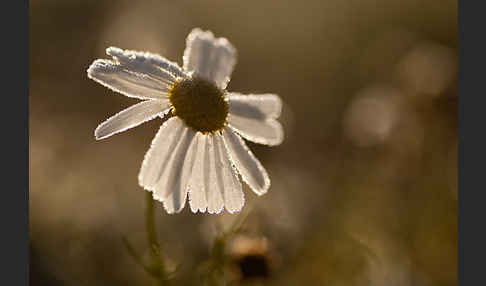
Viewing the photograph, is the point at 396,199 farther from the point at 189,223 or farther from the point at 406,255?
the point at 189,223

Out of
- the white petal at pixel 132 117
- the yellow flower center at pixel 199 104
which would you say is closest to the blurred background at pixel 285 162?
the yellow flower center at pixel 199 104

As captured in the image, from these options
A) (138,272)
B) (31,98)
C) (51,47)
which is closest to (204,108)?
(138,272)

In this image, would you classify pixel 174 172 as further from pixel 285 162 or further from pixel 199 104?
pixel 285 162

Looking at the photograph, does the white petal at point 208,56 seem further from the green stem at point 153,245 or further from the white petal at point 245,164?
the green stem at point 153,245

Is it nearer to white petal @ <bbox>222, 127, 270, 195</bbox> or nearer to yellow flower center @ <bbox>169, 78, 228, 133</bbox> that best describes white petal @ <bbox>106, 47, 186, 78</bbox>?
yellow flower center @ <bbox>169, 78, 228, 133</bbox>

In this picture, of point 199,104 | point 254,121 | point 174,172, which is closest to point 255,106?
point 254,121

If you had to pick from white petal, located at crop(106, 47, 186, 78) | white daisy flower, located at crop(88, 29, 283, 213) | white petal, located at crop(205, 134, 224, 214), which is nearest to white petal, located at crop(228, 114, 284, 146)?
white daisy flower, located at crop(88, 29, 283, 213)
